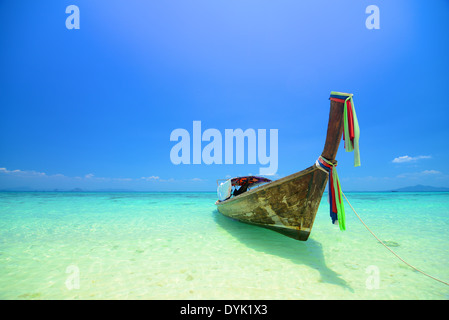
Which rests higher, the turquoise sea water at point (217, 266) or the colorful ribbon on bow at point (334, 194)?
the colorful ribbon on bow at point (334, 194)

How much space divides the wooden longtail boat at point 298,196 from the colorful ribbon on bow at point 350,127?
0.23 ft

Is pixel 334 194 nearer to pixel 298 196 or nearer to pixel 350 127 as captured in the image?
pixel 298 196

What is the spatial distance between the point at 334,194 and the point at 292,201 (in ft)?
2.92

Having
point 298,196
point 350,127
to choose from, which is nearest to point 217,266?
point 298,196

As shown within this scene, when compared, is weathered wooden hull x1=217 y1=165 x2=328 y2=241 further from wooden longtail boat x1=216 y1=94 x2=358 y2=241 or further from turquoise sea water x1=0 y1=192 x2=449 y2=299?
turquoise sea water x1=0 y1=192 x2=449 y2=299

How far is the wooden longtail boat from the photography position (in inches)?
129

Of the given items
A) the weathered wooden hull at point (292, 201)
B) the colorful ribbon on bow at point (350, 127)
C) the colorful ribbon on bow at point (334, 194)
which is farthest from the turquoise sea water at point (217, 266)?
the colorful ribbon on bow at point (350, 127)

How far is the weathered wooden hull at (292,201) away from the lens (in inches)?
148

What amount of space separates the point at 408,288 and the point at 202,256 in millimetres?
3577

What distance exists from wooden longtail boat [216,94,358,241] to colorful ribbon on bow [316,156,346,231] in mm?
92

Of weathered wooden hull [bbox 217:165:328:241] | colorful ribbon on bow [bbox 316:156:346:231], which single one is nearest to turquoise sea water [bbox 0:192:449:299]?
weathered wooden hull [bbox 217:165:328:241]

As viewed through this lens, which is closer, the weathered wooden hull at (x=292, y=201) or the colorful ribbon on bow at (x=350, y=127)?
the colorful ribbon on bow at (x=350, y=127)

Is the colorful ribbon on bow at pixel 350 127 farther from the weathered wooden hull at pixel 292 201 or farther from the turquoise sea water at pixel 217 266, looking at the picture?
the turquoise sea water at pixel 217 266
